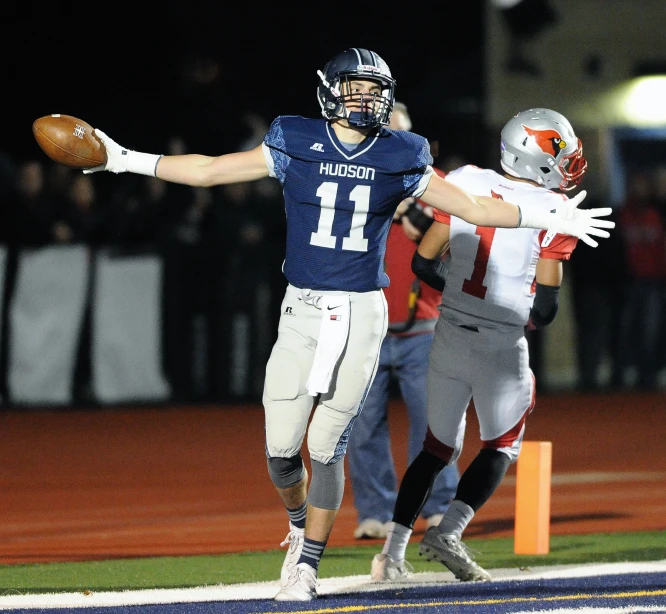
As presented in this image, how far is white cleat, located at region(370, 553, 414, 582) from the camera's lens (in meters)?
6.07

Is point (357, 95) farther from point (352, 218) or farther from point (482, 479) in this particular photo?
point (482, 479)

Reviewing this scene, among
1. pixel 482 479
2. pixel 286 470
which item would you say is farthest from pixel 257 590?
pixel 482 479

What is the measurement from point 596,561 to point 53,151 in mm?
3120

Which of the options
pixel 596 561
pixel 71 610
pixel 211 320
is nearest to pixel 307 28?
pixel 211 320

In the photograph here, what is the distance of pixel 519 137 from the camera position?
613 centimetres

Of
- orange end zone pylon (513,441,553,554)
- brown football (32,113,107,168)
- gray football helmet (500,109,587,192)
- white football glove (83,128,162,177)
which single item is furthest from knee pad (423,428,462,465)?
brown football (32,113,107,168)

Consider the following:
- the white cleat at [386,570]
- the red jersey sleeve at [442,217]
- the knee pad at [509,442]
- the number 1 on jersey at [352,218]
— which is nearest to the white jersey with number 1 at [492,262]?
the red jersey sleeve at [442,217]

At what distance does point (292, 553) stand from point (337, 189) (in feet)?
4.80

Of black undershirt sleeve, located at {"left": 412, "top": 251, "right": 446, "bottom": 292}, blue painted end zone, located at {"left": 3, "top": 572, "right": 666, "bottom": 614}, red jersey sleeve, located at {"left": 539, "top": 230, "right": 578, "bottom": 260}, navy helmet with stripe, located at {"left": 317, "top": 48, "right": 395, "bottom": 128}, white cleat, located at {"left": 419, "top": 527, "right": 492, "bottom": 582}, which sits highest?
navy helmet with stripe, located at {"left": 317, "top": 48, "right": 395, "bottom": 128}

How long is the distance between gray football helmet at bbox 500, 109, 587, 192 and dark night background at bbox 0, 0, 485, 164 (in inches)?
365

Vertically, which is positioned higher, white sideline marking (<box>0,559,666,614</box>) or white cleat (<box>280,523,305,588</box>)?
white cleat (<box>280,523,305,588</box>)

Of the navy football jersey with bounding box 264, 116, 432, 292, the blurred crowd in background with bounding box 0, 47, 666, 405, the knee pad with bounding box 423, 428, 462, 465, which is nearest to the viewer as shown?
the navy football jersey with bounding box 264, 116, 432, 292

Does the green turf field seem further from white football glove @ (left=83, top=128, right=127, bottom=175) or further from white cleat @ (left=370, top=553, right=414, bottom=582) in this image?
white football glove @ (left=83, top=128, right=127, bottom=175)

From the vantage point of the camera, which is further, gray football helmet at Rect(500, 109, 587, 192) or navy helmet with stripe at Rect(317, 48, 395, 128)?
gray football helmet at Rect(500, 109, 587, 192)
